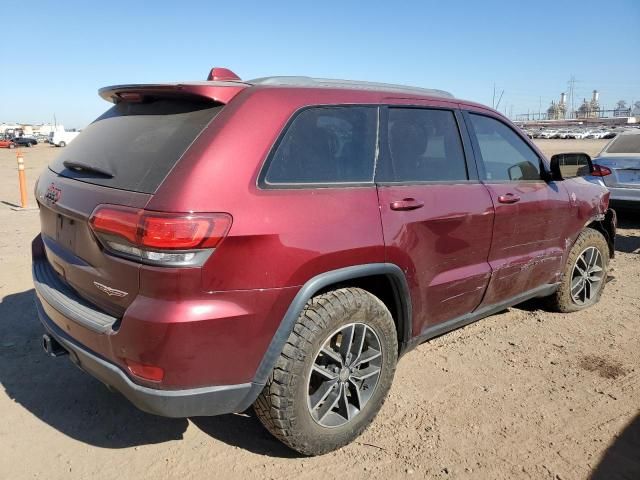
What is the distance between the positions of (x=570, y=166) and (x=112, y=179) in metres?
3.71

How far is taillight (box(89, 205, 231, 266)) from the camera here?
6.68 feet

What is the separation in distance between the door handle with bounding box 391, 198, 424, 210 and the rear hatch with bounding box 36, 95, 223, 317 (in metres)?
1.03

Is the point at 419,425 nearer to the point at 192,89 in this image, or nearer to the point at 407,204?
the point at 407,204

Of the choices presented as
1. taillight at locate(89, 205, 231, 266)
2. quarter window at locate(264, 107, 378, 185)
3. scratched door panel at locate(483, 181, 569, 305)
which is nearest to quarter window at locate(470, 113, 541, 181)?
scratched door panel at locate(483, 181, 569, 305)

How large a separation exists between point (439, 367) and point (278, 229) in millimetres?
1948

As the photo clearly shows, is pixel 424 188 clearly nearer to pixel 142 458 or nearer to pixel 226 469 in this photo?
pixel 226 469

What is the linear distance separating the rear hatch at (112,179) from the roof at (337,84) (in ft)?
1.22

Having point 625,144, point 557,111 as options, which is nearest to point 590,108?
point 557,111

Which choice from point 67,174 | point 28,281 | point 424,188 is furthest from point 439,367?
Answer: point 28,281

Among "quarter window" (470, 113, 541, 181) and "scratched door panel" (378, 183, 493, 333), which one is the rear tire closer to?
"quarter window" (470, 113, 541, 181)

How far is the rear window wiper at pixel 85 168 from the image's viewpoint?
243 centimetres

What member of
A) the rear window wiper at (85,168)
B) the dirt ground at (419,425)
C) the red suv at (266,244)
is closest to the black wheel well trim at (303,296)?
the red suv at (266,244)

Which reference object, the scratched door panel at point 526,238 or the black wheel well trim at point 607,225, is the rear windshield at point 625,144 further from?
the scratched door panel at point 526,238

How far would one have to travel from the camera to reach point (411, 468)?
255cm
